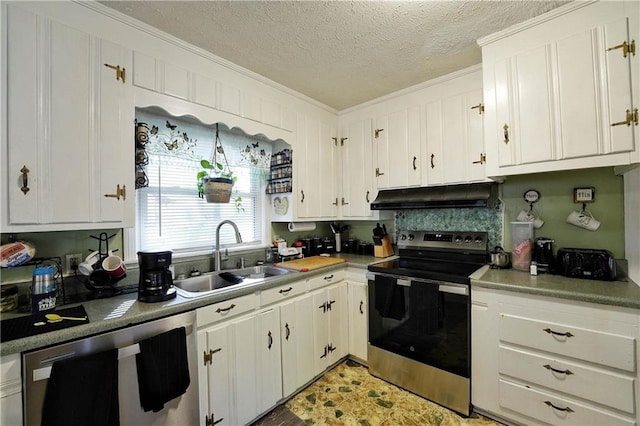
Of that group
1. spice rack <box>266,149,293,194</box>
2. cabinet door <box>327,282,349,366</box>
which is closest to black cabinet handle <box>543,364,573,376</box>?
cabinet door <box>327,282,349,366</box>

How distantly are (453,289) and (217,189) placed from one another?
183 centimetres

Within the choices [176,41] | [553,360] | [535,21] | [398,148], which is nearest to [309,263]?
[398,148]

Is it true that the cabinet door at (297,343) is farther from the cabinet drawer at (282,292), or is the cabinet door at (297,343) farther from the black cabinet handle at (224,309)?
the black cabinet handle at (224,309)

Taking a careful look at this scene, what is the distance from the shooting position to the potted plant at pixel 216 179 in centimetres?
201

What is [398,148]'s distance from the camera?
2.62 metres

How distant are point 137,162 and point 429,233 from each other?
8.15ft

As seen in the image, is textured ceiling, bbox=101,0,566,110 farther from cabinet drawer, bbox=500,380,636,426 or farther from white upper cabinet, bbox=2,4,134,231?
cabinet drawer, bbox=500,380,636,426

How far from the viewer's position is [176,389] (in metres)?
1.39

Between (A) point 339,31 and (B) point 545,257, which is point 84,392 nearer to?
(A) point 339,31

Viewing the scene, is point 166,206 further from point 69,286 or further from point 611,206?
point 611,206

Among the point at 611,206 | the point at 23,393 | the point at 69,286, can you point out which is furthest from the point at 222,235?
the point at 611,206

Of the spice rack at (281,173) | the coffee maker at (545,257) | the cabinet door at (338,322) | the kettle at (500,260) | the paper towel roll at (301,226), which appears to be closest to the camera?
the coffee maker at (545,257)

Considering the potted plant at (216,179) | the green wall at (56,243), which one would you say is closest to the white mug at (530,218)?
the potted plant at (216,179)

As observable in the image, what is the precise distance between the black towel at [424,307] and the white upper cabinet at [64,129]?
77.3 inches
